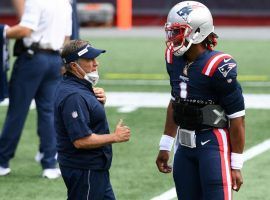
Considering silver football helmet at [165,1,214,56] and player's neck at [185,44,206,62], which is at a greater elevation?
silver football helmet at [165,1,214,56]

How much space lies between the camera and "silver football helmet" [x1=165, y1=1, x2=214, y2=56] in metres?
6.49

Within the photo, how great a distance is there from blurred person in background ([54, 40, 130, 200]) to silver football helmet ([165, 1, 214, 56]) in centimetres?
58

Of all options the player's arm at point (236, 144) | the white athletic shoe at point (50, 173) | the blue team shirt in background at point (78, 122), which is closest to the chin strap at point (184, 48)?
the player's arm at point (236, 144)

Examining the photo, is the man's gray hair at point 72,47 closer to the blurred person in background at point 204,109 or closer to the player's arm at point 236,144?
the blurred person in background at point 204,109

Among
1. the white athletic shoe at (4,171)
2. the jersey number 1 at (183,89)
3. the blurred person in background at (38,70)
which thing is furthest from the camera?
the white athletic shoe at (4,171)

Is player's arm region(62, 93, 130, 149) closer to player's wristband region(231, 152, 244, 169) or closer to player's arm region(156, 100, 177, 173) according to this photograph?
player's arm region(156, 100, 177, 173)

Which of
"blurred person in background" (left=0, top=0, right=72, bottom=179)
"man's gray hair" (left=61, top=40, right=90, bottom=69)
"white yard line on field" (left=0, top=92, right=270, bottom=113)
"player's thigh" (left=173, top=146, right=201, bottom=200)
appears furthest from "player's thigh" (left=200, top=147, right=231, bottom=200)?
"white yard line on field" (left=0, top=92, right=270, bottom=113)

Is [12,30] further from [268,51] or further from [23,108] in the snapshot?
[268,51]

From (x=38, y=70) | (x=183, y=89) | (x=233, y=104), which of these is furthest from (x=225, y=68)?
(x=38, y=70)

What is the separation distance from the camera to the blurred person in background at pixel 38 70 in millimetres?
9550

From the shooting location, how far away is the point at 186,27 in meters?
6.48

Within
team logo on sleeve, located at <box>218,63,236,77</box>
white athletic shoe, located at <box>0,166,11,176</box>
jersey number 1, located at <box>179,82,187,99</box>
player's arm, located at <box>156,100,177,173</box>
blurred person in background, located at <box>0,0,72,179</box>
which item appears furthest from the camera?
white athletic shoe, located at <box>0,166,11,176</box>

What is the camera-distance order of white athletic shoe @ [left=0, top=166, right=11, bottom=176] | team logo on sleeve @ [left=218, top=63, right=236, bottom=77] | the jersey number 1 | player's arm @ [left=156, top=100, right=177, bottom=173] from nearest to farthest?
1. team logo on sleeve @ [left=218, top=63, right=236, bottom=77]
2. the jersey number 1
3. player's arm @ [left=156, top=100, right=177, bottom=173]
4. white athletic shoe @ [left=0, top=166, right=11, bottom=176]

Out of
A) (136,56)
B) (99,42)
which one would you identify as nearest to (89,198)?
(136,56)
